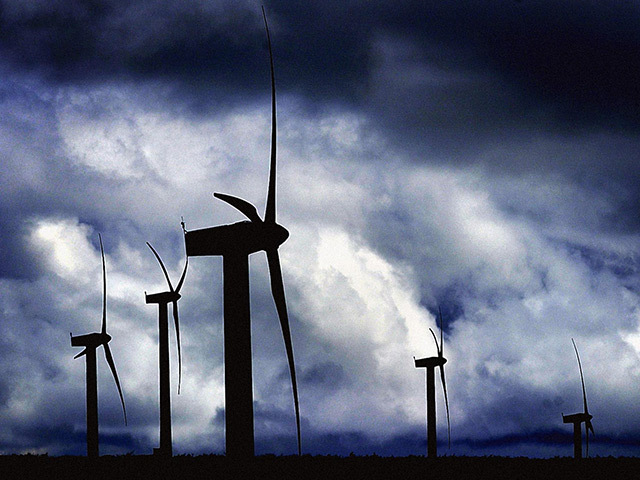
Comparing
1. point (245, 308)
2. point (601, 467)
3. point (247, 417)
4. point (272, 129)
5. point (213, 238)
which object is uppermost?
point (272, 129)

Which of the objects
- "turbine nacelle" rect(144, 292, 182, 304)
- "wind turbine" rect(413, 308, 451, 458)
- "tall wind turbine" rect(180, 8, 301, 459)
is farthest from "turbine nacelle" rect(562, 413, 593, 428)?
"tall wind turbine" rect(180, 8, 301, 459)

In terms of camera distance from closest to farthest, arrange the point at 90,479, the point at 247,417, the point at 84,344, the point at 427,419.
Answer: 1. the point at 247,417
2. the point at 90,479
3. the point at 84,344
4. the point at 427,419

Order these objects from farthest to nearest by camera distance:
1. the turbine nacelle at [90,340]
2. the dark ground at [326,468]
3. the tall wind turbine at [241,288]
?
the turbine nacelle at [90,340]
the dark ground at [326,468]
the tall wind turbine at [241,288]

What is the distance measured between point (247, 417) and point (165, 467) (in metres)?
12.3

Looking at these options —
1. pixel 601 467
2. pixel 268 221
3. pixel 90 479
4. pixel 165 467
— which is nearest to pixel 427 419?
pixel 601 467

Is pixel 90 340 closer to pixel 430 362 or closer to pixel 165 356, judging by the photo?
pixel 165 356

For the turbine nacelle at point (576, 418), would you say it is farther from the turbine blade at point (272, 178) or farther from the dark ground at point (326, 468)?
the turbine blade at point (272, 178)

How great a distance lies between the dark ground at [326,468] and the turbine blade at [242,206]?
8.70 meters

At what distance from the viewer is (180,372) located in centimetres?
4516

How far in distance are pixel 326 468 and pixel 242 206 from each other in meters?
17.2

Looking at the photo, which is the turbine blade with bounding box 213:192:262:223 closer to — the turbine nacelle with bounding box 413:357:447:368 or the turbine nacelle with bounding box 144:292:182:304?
the turbine nacelle with bounding box 144:292:182:304

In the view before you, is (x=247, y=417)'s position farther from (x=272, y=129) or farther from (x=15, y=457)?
(x=15, y=457)

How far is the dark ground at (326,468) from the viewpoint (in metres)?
35.3

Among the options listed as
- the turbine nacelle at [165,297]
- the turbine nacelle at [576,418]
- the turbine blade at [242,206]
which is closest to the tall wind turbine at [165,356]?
the turbine nacelle at [165,297]
